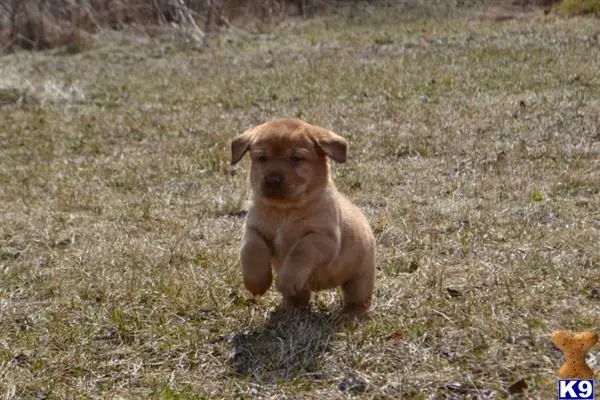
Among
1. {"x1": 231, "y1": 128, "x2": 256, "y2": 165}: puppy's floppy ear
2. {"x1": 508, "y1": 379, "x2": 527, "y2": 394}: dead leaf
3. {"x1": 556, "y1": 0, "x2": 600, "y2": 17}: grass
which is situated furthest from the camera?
{"x1": 556, "y1": 0, "x2": 600, "y2": 17}: grass

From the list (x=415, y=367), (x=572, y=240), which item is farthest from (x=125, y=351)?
(x=572, y=240)

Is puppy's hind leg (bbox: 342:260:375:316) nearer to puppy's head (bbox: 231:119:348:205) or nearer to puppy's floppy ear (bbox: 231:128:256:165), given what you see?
puppy's head (bbox: 231:119:348:205)

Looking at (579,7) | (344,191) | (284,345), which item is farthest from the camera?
(579,7)

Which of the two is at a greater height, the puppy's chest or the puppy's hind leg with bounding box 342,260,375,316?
the puppy's chest

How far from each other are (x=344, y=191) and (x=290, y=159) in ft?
10.6

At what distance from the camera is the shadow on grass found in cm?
392

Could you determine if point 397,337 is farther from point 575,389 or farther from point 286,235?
point 575,389

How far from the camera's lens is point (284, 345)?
13.4 ft

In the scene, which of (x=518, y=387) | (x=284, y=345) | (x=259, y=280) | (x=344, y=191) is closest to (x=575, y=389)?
(x=518, y=387)

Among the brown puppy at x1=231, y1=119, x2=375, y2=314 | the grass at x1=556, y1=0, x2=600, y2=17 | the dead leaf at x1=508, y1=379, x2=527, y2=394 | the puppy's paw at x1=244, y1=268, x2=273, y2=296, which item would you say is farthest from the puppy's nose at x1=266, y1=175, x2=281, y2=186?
the grass at x1=556, y1=0, x2=600, y2=17

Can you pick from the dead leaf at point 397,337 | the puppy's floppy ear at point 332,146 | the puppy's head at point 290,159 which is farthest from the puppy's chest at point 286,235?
the dead leaf at point 397,337

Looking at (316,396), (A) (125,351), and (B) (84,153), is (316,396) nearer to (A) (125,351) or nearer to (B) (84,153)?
(A) (125,351)

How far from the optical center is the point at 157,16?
21031 millimetres

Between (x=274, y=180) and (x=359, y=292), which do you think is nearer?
(x=274, y=180)
